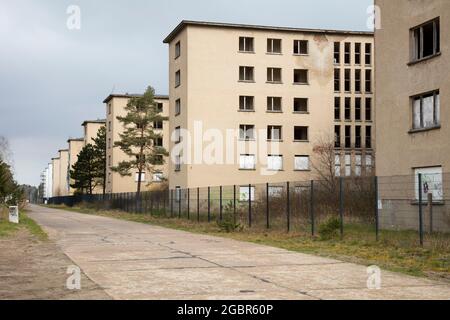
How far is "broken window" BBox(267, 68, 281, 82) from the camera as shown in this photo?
180ft

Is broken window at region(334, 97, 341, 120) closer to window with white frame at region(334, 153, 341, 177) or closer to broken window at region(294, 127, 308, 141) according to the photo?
broken window at region(294, 127, 308, 141)

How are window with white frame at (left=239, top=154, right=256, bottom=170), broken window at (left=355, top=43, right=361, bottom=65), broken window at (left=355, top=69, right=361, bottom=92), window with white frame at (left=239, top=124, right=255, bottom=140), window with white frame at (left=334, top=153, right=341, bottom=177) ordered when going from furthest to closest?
broken window at (left=355, top=69, right=361, bottom=92)
broken window at (left=355, top=43, right=361, bottom=65)
window with white frame at (left=334, top=153, right=341, bottom=177)
window with white frame at (left=239, top=124, right=255, bottom=140)
window with white frame at (left=239, top=154, right=256, bottom=170)

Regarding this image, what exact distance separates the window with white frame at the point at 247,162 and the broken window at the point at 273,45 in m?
9.58

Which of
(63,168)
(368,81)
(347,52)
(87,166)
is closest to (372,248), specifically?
(347,52)

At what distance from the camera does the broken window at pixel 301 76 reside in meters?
56.2

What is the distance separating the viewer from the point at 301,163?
55562 mm

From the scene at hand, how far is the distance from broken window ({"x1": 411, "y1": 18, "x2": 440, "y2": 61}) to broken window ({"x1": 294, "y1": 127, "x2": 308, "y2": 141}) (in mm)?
30728

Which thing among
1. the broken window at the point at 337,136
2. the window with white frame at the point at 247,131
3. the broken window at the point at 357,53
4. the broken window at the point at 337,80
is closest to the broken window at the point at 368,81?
the broken window at the point at 357,53

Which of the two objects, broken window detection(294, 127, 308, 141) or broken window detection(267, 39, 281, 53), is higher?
broken window detection(267, 39, 281, 53)

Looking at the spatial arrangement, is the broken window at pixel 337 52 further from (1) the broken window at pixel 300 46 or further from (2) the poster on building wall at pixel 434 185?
(2) the poster on building wall at pixel 434 185

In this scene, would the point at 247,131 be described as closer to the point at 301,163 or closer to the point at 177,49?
the point at 301,163

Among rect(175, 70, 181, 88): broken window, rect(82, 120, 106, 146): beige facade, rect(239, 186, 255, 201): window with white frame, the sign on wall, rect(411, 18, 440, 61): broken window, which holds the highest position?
rect(82, 120, 106, 146): beige facade

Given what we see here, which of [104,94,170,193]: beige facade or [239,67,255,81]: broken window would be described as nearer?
[239,67,255,81]: broken window

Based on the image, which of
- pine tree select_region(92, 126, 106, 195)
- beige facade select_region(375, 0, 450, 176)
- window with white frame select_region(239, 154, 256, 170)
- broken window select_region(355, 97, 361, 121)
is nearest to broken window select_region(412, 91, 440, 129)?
beige facade select_region(375, 0, 450, 176)
